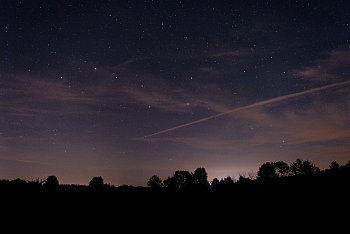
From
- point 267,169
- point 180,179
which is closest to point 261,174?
point 267,169

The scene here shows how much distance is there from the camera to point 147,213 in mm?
22625

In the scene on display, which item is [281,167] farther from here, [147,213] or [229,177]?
[147,213]

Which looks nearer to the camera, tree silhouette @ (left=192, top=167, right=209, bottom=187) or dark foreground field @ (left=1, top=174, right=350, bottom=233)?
dark foreground field @ (left=1, top=174, right=350, bottom=233)

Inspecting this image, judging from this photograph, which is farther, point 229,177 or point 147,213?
point 229,177

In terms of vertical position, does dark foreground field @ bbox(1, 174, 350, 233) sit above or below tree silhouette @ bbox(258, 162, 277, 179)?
below

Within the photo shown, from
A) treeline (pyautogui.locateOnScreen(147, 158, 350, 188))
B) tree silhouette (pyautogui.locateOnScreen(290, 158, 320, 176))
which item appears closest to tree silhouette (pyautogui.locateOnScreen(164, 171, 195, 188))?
treeline (pyautogui.locateOnScreen(147, 158, 350, 188))

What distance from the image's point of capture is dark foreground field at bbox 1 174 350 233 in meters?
15.9

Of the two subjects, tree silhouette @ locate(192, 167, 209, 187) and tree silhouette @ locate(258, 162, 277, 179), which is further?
tree silhouette @ locate(192, 167, 209, 187)

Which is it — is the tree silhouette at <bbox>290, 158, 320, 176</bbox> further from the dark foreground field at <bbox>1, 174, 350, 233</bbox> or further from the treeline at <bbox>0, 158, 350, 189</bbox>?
the dark foreground field at <bbox>1, 174, 350, 233</bbox>

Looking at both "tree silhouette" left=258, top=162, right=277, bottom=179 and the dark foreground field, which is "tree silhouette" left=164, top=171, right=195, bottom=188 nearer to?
"tree silhouette" left=258, top=162, right=277, bottom=179

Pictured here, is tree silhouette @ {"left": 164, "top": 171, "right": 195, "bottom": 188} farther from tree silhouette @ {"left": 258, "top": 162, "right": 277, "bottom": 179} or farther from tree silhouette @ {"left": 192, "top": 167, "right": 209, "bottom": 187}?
tree silhouette @ {"left": 258, "top": 162, "right": 277, "bottom": 179}

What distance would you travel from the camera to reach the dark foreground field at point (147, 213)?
15875 mm

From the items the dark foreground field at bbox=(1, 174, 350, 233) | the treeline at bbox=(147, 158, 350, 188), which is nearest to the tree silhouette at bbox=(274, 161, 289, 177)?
the treeline at bbox=(147, 158, 350, 188)

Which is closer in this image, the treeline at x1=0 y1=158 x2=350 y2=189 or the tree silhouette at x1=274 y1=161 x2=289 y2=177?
the treeline at x1=0 y1=158 x2=350 y2=189
